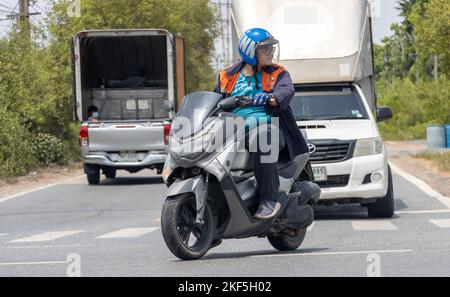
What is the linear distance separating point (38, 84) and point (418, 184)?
48.1 ft

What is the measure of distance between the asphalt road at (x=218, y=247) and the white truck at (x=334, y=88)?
51cm

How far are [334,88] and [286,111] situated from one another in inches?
245

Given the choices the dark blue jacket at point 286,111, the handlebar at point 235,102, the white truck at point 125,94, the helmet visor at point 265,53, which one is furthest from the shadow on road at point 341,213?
the white truck at point 125,94

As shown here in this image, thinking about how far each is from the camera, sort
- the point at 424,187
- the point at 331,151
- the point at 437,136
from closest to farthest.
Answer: the point at 331,151 → the point at 424,187 → the point at 437,136

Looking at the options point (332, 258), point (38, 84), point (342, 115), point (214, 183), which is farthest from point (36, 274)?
point (38, 84)

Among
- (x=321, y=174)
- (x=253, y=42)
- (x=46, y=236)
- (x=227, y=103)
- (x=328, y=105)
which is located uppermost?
(x=253, y=42)

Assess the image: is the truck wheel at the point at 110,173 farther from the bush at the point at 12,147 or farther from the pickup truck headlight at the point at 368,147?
the pickup truck headlight at the point at 368,147

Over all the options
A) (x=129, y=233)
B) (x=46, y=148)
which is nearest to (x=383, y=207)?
(x=129, y=233)

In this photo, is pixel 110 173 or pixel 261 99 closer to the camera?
pixel 261 99

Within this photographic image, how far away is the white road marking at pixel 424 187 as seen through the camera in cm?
1827

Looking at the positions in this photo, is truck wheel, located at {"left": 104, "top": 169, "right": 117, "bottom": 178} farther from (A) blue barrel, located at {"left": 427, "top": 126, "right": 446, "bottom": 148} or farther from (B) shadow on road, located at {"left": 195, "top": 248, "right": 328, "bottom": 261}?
(A) blue barrel, located at {"left": 427, "top": 126, "right": 446, "bottom": 148}

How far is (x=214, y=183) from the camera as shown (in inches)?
401

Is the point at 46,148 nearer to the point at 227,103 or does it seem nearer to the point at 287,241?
the point at 287,241

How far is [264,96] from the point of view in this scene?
405 inches
